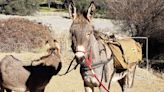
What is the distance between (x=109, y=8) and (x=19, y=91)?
47.1ft

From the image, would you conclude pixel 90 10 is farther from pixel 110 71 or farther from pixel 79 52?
pixel 110 71

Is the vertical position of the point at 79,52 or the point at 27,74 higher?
the point at 79,52

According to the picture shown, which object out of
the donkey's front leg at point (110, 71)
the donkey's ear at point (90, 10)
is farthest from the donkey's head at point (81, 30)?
the donkey's front leg at point (110, 71)

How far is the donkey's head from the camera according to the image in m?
6.26

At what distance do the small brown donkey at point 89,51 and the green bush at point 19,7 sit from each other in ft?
94.5

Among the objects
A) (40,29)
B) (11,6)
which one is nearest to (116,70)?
(40,29)

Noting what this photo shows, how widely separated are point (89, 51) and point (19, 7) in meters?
30.1

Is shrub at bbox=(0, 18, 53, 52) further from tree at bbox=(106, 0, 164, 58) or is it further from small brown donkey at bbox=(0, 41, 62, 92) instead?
small brown donkey at bbox=(0, 41, 62, 92)

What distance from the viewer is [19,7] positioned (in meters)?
36.2

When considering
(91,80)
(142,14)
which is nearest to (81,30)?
Result: (91,80)

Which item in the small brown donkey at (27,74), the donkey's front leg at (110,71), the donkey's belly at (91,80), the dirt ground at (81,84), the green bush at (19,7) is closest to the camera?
the donkey's belly at (91,80)

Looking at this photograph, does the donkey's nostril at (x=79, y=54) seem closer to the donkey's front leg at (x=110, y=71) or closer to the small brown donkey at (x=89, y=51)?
the small brown donkey at (x=89, y=51)

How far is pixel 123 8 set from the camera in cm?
2119

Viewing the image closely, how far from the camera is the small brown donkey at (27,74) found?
8.05 meters
